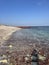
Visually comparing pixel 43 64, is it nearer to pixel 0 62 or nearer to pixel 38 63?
pixel 38 63

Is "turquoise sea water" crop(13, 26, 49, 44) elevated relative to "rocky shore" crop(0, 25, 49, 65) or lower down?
lower down

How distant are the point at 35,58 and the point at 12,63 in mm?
1240

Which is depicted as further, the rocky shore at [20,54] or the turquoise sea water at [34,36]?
the turquoise sea water at [34,36]

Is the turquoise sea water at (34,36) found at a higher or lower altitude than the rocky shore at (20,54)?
lower

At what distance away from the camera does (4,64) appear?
6484 mm

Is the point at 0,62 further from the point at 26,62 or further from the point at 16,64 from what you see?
the point at 26,62

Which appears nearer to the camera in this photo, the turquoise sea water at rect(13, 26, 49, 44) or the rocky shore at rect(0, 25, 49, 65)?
the rocky shore at rect(0, 25, 49, 65)

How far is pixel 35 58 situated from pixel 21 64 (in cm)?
87

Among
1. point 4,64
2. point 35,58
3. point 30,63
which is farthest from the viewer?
point 35,58

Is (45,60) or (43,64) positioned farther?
(45,60)

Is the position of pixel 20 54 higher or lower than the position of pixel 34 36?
higher

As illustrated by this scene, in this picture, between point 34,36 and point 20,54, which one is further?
point 34,36

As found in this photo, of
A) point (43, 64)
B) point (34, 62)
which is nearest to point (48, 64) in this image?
point (43, 64)

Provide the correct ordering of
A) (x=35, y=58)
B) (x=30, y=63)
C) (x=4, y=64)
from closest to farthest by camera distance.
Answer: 1. (x=4, y=64)
2. (x=30, y=63)
3. (x=35, y=58)
